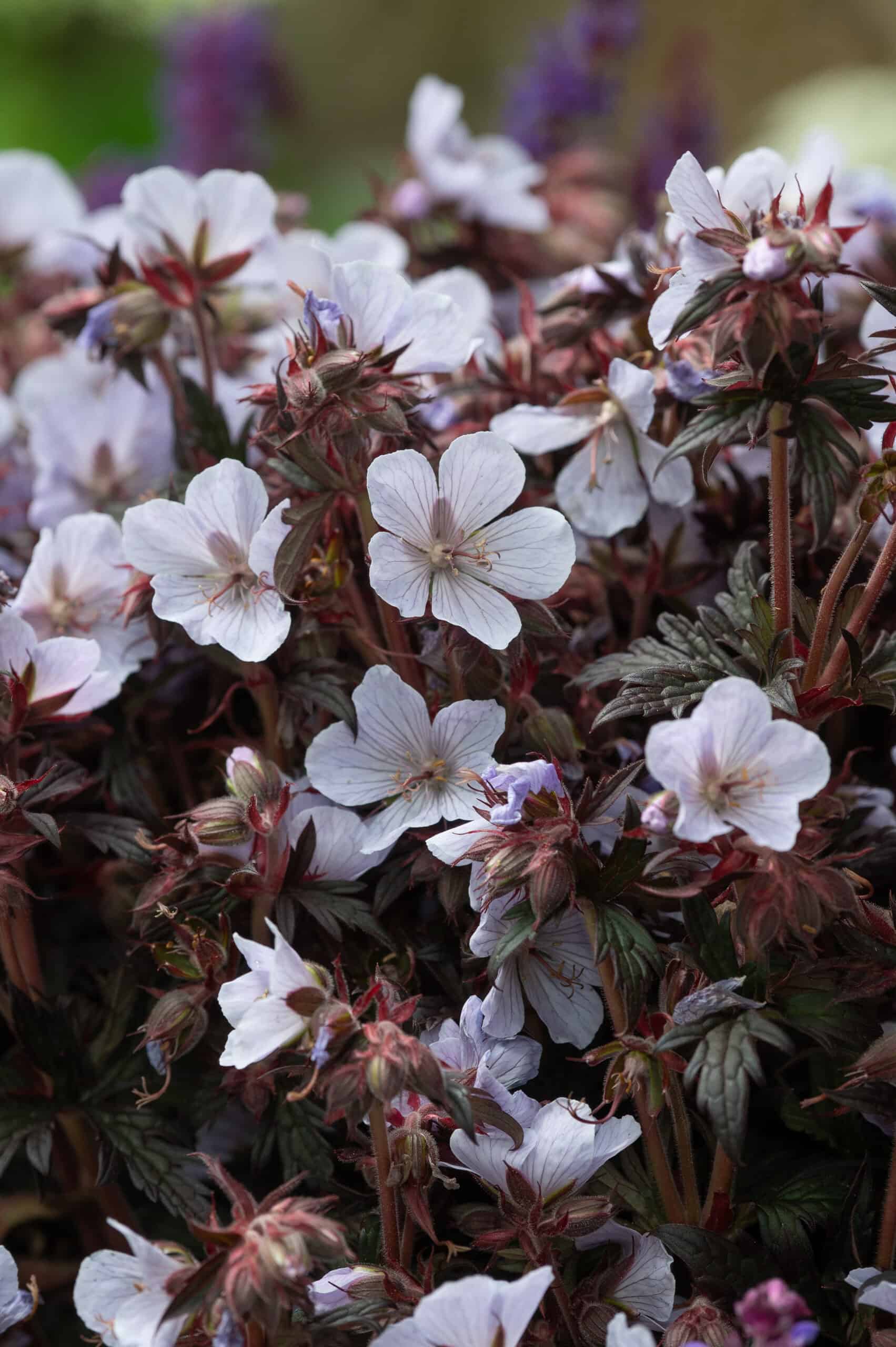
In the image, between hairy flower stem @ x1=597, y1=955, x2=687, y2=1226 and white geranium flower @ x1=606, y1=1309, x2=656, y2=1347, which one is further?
hairy flower stem @ x1=597, y1=955, x2=687, y2=1226

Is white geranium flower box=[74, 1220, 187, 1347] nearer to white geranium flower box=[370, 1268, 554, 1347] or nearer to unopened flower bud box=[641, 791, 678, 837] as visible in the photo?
white geranium flower box=[370, 1268, 554, 1347]

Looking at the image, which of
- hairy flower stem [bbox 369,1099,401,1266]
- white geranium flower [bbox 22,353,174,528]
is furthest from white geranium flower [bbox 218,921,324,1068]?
white geranium flower [bbox 22,353,174,528]

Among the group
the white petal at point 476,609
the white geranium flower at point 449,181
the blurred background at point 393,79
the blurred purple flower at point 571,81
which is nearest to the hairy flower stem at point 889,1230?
the white petal at point 476,609

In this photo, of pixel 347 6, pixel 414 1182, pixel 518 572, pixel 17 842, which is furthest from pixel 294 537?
pixel 347 6

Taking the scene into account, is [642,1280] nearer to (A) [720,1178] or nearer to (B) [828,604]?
(A) [720,1178]

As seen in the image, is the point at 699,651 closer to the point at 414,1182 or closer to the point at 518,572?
the point at 518,572
